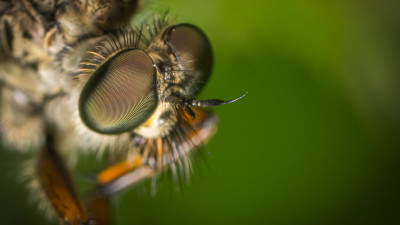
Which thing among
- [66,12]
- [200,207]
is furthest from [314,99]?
[66,12]

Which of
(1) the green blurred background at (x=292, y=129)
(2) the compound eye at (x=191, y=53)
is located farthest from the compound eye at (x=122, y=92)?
(1) the green blurred background at (x=292, y=129)

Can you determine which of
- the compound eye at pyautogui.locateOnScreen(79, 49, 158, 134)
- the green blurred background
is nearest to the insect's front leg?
the green blurred background

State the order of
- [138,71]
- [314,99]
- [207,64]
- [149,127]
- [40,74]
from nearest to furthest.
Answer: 1. [138,71]
2. [149,127]
3. [207,64]
4. [40,74]
5. [314,99]

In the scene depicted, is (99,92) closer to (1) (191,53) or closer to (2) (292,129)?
(1) (191,53)

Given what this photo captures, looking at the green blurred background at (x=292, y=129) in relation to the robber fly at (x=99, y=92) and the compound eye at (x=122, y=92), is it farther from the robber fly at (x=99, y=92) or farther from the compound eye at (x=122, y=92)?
the compound eye at (x=122, y=92)

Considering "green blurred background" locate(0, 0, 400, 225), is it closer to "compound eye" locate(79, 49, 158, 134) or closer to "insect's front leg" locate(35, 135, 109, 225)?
"insect's front leg" locate(35, 135, 109, 225)

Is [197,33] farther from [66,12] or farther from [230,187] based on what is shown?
[230,187]

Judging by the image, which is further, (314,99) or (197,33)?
(314,99)

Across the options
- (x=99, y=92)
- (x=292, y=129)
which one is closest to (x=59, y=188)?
(x=99, y=92)
